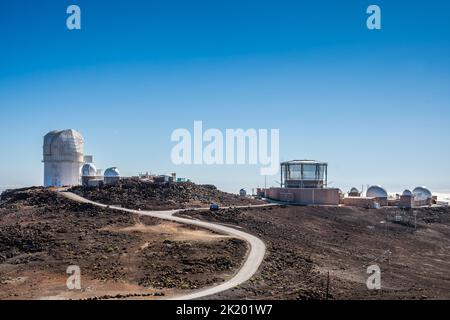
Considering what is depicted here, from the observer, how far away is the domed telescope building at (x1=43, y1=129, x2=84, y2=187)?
289 ft

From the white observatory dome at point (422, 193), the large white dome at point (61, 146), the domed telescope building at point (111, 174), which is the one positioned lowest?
the white observatory dome at point (422, 193)

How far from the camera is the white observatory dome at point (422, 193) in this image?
313 feet

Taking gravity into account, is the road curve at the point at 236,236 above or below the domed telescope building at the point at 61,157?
below

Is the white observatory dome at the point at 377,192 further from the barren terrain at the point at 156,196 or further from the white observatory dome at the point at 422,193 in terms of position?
the barren terrain at the point at 156,196

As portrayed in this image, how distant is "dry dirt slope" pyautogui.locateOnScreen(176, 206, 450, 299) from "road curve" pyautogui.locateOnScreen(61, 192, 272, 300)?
0.83 meters

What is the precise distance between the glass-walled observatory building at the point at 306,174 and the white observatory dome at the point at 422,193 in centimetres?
2280

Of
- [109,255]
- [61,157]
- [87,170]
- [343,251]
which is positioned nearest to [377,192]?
[343,251]

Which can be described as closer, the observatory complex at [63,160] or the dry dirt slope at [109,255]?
the dry dirt slope at [109,255]

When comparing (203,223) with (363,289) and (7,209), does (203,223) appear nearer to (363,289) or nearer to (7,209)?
(363,289)

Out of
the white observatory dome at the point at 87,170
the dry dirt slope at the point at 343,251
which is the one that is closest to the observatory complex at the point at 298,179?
the dry dirt slope at the point at 343,251

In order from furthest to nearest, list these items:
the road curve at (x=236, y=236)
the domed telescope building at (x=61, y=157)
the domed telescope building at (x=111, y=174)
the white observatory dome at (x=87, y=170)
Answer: the domed telescope building at (x=61, y=157), the white observatory dome at (x=87, y=170), the domed telescope building at (x=111, y=174), the road curve at (x=236, y=236)

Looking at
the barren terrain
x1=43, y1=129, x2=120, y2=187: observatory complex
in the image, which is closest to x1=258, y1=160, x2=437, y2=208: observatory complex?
the barren terrain

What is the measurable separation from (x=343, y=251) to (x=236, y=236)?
12304 millimetres
